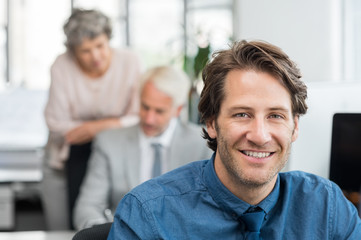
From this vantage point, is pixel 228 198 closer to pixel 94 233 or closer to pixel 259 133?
pixel 259 133

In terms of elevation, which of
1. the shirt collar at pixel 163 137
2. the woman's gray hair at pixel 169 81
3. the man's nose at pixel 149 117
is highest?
the woman's gray hair at pixel 169 81

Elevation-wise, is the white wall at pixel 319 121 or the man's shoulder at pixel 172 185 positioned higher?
the white wall at pixel 319 121

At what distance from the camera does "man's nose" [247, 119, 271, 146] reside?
1385mm

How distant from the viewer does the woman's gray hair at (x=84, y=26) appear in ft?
10.6

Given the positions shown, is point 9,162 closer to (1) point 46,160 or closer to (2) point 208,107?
(1) point 46,160

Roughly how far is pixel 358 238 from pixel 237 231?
0.31 meters

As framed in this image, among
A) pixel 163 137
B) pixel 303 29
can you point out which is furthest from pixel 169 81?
pixel 303 29

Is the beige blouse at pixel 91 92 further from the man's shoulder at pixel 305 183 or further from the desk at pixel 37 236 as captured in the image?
the man's shoulder at pixel 305 183

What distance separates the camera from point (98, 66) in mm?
3320

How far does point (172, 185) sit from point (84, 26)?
1.95 meters

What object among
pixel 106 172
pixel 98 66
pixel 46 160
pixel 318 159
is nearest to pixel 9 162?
pixel 46 160

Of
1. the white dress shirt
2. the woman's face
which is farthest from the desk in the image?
the woman's face

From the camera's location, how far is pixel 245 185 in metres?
1.45

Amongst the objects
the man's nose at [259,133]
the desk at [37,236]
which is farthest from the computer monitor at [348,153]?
the desk at [37,236]
